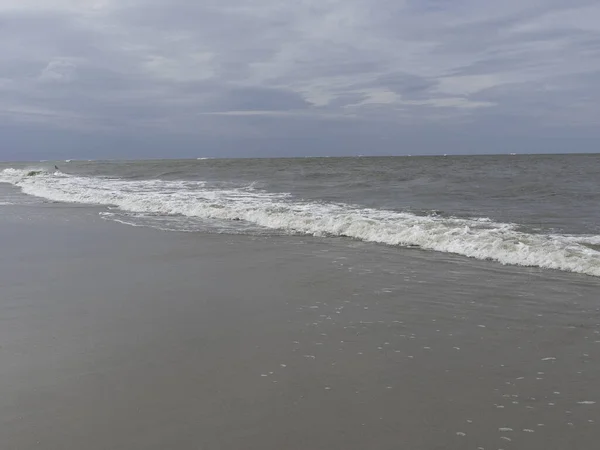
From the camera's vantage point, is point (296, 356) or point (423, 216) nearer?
point (296, 356)

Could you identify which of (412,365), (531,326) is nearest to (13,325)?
(412,365)

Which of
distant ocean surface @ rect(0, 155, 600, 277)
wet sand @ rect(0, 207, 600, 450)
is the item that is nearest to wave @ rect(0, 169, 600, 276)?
distant ocean surface @ rect(0, 155, 600, 277)

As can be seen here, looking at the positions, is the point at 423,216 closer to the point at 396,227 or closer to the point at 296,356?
the point at 396,227

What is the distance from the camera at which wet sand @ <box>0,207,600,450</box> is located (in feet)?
10.8

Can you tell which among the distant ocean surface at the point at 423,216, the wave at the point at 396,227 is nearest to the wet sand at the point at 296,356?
the wave at the point at 396,227

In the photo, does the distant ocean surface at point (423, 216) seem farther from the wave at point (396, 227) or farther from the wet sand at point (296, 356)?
the wet sand at point (296, 356)

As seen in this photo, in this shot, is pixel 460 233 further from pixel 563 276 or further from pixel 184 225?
pixel 184 225

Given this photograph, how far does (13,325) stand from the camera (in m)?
5.30

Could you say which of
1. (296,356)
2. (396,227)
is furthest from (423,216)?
(296,356)

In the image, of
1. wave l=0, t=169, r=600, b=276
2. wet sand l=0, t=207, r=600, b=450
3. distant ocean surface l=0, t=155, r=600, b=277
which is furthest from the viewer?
distant ocean surface l=0, t=155, r=600, b=277

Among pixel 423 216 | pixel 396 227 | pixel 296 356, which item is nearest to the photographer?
pixel 296 356

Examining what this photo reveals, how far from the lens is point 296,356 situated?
450 centimetres

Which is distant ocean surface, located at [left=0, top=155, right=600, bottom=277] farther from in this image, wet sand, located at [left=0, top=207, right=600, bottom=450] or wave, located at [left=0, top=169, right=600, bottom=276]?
wet sand, located at [left=0, top=207, right=600, bottom=450]

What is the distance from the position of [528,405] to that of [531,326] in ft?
6.04
